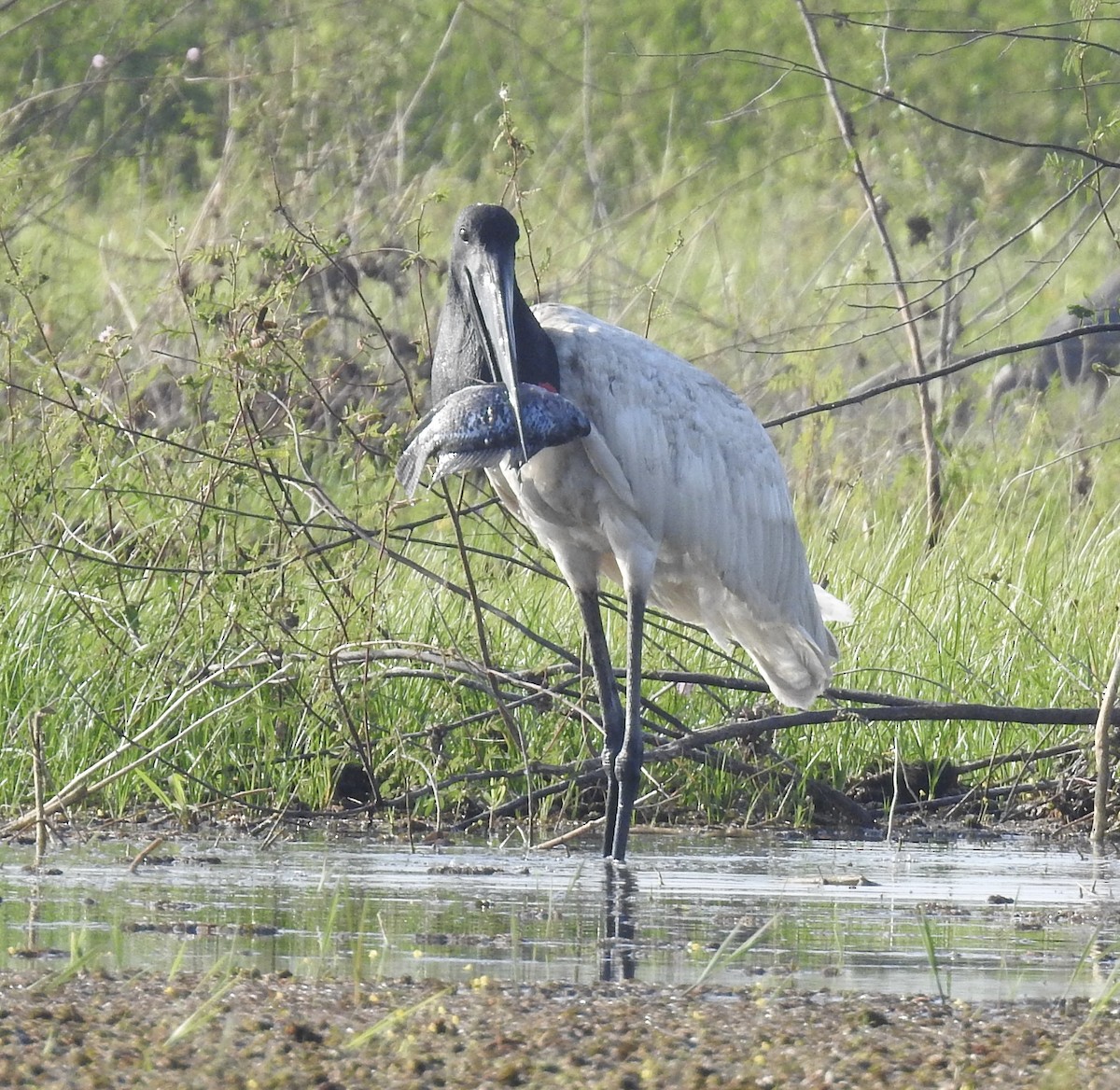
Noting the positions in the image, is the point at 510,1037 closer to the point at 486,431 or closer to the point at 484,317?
the point at 486,431

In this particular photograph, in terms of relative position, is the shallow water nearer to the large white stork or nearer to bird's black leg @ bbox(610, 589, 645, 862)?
bird's black leg @ bbox(610, 589, 645, 862)

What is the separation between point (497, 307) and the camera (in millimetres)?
6406

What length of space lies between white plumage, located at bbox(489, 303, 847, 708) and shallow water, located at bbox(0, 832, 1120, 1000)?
2.75 ft

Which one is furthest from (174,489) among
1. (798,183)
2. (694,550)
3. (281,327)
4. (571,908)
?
(798,183)

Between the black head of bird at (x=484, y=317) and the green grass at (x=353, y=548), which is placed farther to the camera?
the green grass at (x=353, y=548)

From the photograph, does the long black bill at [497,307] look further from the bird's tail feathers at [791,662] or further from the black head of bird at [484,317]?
the bird's tail feathers at [791,662]

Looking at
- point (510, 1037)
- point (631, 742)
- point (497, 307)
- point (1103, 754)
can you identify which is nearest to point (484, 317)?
point (497, 307)

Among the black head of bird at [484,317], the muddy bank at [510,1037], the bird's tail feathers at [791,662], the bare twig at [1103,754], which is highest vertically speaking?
the black head of bird at [484,317]

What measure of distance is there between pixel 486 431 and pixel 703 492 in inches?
44.3

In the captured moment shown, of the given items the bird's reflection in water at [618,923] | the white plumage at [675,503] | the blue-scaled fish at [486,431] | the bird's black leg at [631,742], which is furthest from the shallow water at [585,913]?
the blue-scaled fish at [486,431]

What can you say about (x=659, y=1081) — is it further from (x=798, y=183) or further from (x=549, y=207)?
(x=798, y=183)

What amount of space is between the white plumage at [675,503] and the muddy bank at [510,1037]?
288 centimetres

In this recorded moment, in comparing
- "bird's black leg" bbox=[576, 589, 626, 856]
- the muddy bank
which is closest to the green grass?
"bird's black leg" bbox=[576, 589, 626, 856]

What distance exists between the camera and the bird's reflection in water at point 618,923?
4117 mm
